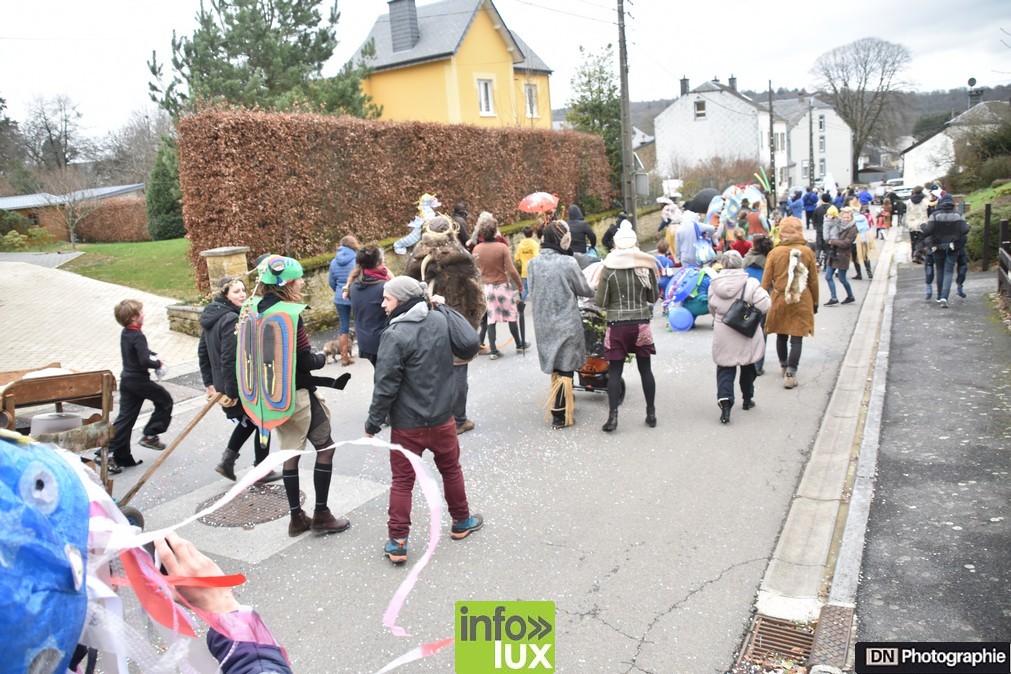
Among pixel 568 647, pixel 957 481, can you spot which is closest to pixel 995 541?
pixel 957 481

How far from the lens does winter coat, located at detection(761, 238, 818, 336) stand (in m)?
8.39

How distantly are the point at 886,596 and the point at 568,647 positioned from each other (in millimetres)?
1746

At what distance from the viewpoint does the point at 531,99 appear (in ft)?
108

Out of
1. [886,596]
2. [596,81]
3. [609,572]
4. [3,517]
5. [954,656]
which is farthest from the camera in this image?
[596,81]

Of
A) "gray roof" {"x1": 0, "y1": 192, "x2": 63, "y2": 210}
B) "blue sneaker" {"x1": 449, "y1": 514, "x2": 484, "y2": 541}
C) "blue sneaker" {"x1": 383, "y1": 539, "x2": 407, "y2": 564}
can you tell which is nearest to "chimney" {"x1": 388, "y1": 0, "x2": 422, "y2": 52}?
"gray roof" {"x1": 0, "y1": 192, "x2": 63, "y2": 210}

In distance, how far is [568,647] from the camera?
384 cm

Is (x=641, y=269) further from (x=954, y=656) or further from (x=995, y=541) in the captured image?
(x=954, y=656)

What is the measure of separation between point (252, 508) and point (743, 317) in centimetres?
470

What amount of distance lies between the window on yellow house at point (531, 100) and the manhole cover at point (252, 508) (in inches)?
1118

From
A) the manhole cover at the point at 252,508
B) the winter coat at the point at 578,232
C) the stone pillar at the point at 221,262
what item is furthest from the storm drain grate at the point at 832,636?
the stone pillar at the point at 221,262

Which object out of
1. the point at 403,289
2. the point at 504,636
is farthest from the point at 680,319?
the point at 504,636

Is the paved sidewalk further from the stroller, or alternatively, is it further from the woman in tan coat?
the woman in tan coat

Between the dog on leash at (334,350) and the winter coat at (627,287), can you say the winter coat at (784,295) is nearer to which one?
the winter coat at (627,287)

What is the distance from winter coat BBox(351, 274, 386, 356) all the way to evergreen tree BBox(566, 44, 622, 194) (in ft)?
72.8
